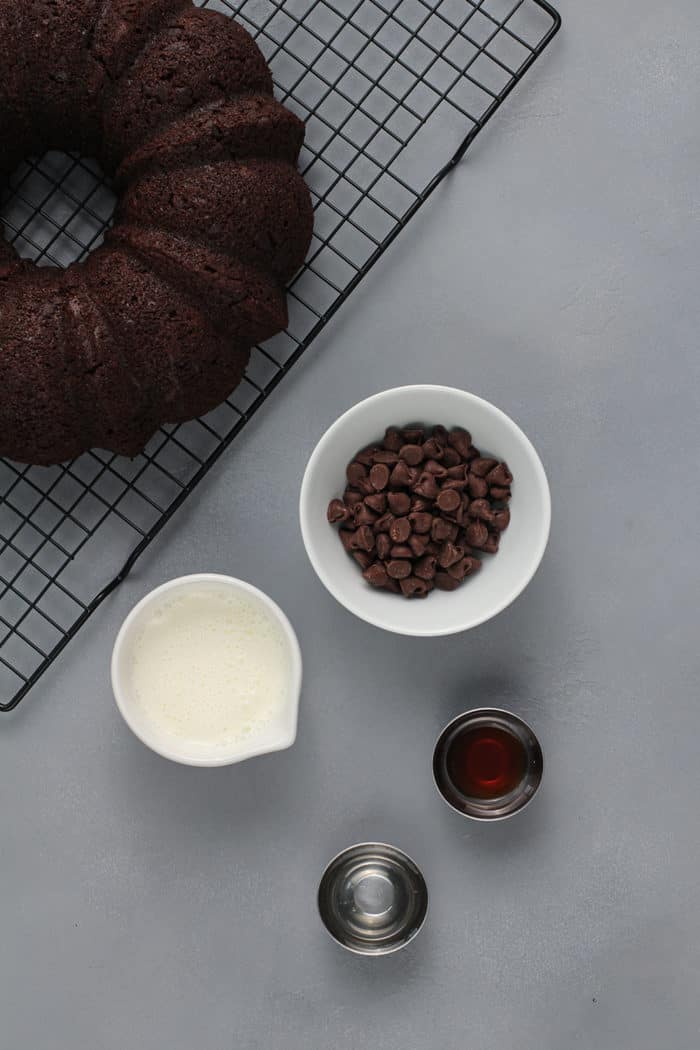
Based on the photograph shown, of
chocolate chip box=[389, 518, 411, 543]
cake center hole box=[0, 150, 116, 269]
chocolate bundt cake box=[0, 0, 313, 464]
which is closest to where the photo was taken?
chocolate bundt cake box=[0, 0, 313, 464]

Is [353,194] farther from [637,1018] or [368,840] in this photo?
[637,1018]

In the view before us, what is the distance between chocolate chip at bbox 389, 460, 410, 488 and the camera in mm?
2121

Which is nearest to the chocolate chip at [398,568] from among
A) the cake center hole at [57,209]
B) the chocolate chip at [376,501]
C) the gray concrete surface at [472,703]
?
the chocolate chip at [376,501]

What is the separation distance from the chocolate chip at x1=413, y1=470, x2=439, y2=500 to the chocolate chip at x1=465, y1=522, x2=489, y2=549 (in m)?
0.10

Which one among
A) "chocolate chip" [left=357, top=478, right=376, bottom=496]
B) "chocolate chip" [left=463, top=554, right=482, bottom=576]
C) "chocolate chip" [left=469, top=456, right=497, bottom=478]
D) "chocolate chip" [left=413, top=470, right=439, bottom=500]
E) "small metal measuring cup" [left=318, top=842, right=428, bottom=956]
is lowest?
"small metal measuring cup" [left=318, top=842, right=428, bottom=956]

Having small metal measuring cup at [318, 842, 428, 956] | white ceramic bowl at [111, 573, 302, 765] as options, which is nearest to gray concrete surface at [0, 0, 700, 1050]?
small metal measuring cup at [318, 842, 428, 956]

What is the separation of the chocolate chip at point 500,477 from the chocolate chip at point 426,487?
0.38 ft

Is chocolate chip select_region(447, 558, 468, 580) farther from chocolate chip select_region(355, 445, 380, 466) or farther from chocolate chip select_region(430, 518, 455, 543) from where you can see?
chocolate chip select_region(355, 445, 380, 466)

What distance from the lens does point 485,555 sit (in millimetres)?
2186

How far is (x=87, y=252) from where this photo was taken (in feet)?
7.52

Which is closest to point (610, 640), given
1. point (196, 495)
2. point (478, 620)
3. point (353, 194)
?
point (478, 620)

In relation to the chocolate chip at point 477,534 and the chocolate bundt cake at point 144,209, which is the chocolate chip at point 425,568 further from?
the chocolate bundt cake at point 144,209

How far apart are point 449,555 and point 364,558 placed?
179mm

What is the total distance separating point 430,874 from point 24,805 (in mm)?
977
